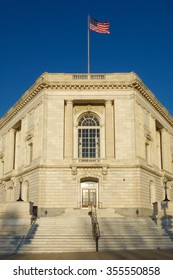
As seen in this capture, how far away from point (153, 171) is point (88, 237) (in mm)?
16162

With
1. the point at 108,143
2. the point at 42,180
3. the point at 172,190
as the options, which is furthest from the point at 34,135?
the point at 172,190

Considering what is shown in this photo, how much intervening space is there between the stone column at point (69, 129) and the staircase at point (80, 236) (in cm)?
897

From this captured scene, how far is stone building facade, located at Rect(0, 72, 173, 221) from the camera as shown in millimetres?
32469

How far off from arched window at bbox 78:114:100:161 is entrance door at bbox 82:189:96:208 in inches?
134

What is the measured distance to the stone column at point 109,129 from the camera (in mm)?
33719

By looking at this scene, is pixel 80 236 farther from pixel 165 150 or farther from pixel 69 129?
pixel 165 150

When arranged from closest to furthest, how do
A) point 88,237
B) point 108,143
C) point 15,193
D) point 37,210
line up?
point 88,237 < point 37,210 < point 108,143 < point 15,193

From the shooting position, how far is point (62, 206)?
32.0 m

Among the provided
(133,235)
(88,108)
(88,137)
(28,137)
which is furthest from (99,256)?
(28,137)

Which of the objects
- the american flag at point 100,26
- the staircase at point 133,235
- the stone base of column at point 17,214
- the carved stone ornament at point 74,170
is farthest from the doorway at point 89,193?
the american flag at point 100,26

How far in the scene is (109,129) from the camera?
34.3 metres

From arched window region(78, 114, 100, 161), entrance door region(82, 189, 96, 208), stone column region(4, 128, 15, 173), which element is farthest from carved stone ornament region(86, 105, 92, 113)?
stone column region(4, 128, 15, 173)

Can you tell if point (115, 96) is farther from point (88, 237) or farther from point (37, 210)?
point (88, 237)

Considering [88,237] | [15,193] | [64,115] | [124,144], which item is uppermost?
[64,115]
